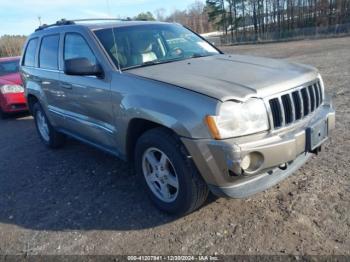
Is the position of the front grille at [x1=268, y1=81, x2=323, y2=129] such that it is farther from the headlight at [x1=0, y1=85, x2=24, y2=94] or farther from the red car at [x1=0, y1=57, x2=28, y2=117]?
the headlight at [x1=0, y1=85, x2=24, y2=94]

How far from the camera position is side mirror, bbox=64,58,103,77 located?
12.0ft

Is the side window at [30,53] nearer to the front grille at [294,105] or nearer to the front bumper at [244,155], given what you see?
the front bumper at [244,155]

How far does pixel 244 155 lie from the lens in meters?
2.70

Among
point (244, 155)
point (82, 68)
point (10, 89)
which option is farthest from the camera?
point (10, 89)

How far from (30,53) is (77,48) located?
2061 millimetres

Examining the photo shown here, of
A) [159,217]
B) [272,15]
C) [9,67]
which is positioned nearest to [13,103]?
[9,67]

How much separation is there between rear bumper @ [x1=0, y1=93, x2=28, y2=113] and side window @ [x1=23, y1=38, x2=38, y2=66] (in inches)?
112

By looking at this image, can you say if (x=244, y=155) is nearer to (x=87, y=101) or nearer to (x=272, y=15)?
(x=87, y=101)

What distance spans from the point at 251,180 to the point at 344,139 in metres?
2.57

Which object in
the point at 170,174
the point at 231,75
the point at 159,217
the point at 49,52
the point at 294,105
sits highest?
the point at 49,52

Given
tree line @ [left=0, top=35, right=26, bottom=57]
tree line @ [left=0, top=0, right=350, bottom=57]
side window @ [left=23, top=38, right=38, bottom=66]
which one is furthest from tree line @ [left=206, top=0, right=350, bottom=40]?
side window @ [left=23, top=38, right=38, bottom=66]

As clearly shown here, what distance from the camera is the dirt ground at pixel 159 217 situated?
295 cm

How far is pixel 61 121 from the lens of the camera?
5102 mm

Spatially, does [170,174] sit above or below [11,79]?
below
